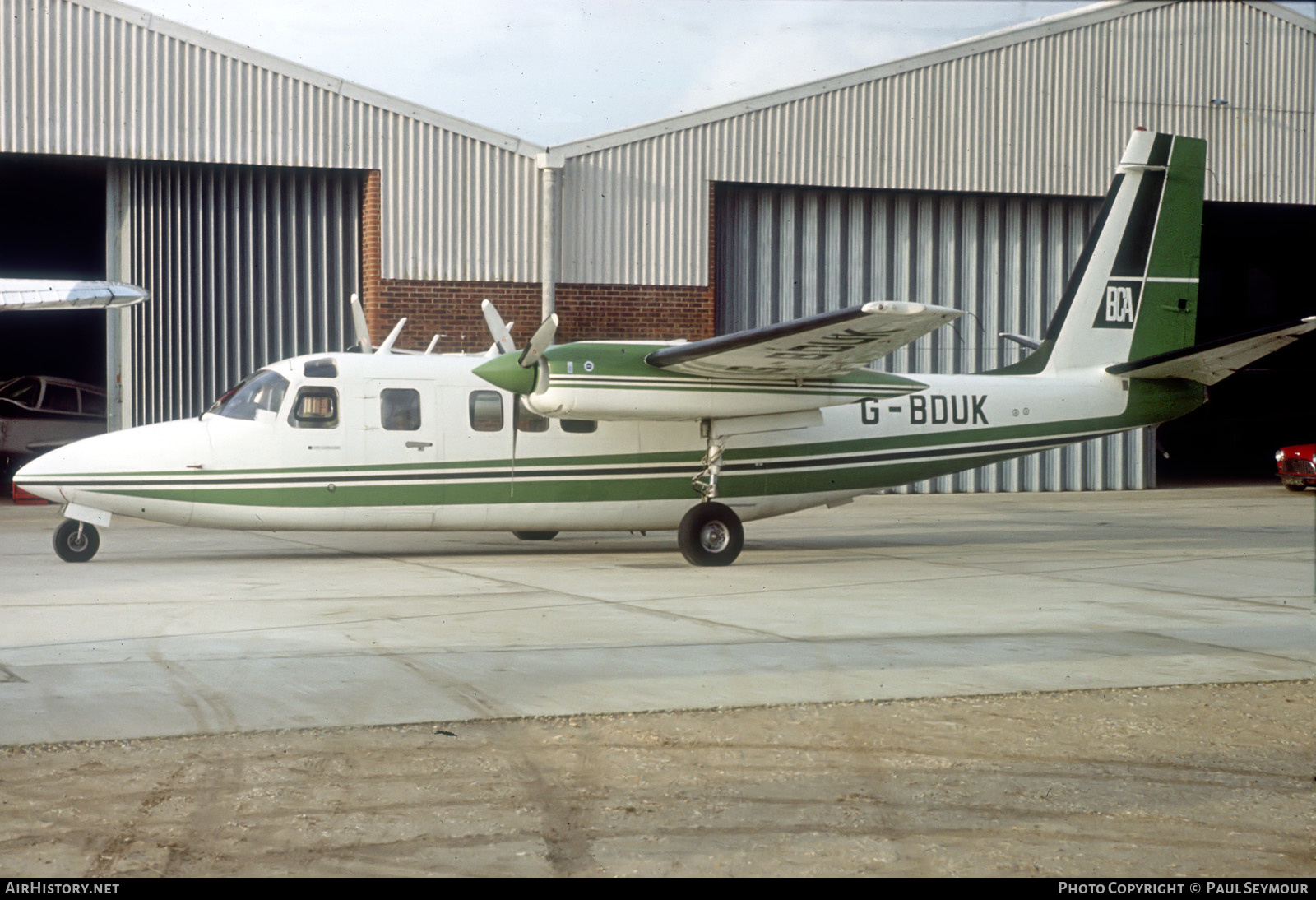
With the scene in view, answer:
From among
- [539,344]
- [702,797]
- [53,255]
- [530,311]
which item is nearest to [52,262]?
[53,255]

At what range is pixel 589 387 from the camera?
12.3 meters

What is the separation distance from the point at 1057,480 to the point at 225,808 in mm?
22335

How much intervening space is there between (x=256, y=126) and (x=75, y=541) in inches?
400

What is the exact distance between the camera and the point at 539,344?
12141 millimetres

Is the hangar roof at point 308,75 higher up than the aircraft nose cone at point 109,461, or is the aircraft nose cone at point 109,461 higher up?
the hangar roof at point 308,75

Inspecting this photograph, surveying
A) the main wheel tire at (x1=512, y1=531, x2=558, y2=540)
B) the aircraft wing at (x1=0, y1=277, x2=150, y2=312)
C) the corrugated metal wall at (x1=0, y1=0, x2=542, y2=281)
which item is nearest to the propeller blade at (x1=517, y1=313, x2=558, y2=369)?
the main wheel tire at (x1=512, y1=531, x2=558, y2=540)

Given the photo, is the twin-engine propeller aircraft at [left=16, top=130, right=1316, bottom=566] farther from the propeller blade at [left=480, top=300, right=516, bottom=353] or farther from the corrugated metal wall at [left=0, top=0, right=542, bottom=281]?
the corrugated metal wall at [left=0, top=0, right=542, bottom=281]

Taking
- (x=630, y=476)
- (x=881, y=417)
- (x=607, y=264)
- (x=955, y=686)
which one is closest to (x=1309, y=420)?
(x=607, y=264)

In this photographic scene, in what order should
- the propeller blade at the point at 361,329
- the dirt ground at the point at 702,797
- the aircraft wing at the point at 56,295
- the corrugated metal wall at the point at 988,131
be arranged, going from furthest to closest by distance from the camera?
the corrugated metal wall at the point at 988,131, the aircraft wing at the point at 56,295, the propeller blade at the point at 361,329, the dirt ground at the point at 702,797

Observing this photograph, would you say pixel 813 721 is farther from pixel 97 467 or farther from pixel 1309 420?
pixel 1309 420

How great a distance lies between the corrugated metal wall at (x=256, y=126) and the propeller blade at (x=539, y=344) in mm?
9204

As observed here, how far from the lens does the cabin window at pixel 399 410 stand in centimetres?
1283

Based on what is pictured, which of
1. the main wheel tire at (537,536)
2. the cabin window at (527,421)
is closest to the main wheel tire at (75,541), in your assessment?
the cabin window at (527,421)

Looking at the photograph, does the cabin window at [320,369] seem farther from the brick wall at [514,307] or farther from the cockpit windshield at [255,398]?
the brick wall at [514,307]
